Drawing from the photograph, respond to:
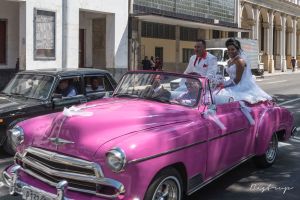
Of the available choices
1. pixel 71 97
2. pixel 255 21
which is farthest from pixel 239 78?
pixel 255 21

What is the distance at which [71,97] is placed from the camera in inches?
339

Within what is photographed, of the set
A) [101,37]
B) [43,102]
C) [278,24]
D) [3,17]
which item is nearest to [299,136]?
[43,102]

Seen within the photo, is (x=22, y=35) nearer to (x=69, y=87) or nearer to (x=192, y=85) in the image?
(x=69, y=87)

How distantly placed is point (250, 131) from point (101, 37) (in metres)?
19.4

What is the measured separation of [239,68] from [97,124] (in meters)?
3.29

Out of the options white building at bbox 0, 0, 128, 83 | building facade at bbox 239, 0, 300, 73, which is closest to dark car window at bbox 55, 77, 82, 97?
white building at bbox 0, 0, 128, 83

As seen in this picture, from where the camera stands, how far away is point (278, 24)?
51906 millimetres

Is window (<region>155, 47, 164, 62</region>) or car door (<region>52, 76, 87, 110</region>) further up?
window (<region>155, 47, 164, 62</region>)

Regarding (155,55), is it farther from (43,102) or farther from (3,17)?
(43,102)

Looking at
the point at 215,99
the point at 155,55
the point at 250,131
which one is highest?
the point at 155,55

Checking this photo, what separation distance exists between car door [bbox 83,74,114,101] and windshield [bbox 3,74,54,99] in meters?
0.82

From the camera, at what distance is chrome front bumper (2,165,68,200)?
4.05 meters

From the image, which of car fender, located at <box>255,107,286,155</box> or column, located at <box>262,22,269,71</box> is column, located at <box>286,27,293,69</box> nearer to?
column, located at <box>262,22,269,71</box>

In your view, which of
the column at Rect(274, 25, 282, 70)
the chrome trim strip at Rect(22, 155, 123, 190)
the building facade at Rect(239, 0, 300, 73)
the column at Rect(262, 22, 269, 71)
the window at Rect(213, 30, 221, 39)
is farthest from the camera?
the column at Rect(274, 25, 282, 70)
